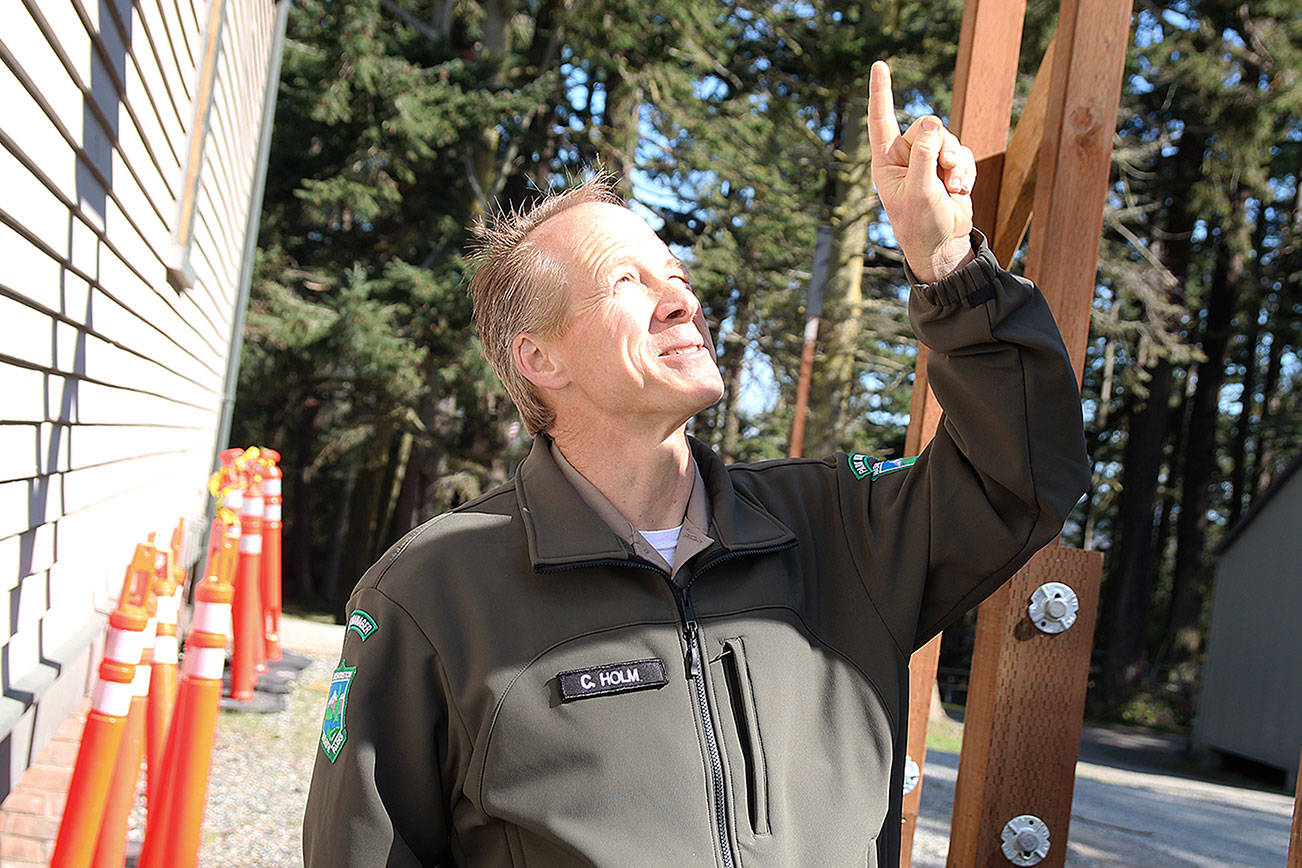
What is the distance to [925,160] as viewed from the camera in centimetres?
151

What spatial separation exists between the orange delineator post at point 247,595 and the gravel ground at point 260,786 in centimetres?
23

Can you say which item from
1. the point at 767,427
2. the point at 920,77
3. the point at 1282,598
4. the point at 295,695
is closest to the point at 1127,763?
the point at 1282,598

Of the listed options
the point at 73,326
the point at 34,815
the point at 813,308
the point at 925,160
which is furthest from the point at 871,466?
the point at 813,308

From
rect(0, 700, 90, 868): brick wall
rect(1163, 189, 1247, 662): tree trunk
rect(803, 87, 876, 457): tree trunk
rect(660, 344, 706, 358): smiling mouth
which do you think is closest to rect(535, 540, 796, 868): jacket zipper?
rect(660, 344, 706, 358): smiling mouth

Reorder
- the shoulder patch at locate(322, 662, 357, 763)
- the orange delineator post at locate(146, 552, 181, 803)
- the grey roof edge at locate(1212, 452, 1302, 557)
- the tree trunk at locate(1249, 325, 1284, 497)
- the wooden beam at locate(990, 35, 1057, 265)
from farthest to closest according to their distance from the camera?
the tree trunk at locate(1249, 325, 1284, 497) < the grey roof edge at locate(1212, 452, 1302, 557) < the orange delineator post at locate(146, 552, 181, 803) < the wooden beam at locate(990, 35, 1057, 265) < the shoulder patch at locate(322, 662, 357, 763)

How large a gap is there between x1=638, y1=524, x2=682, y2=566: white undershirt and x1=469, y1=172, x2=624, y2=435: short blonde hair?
312 mm

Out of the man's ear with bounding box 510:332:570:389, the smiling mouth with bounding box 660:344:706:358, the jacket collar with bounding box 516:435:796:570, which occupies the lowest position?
the jacket collar with bounding box 516:435:796:570

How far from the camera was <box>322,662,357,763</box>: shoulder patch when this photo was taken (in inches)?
61.8

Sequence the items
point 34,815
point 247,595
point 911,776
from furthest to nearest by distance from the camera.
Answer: point 247,595
point 34,815
point 911,776

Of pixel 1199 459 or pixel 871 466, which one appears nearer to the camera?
pixel 871 466

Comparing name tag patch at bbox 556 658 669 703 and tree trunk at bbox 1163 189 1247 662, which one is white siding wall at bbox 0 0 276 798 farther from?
tree trunk at bbox 1163 189 1247 662

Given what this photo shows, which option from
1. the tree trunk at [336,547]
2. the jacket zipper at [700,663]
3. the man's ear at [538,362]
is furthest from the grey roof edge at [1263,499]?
the tree trunk at [336,547]

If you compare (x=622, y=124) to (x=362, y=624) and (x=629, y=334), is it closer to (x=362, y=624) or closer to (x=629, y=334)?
(x=629, y=334)

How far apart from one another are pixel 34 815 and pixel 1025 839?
378 cm
